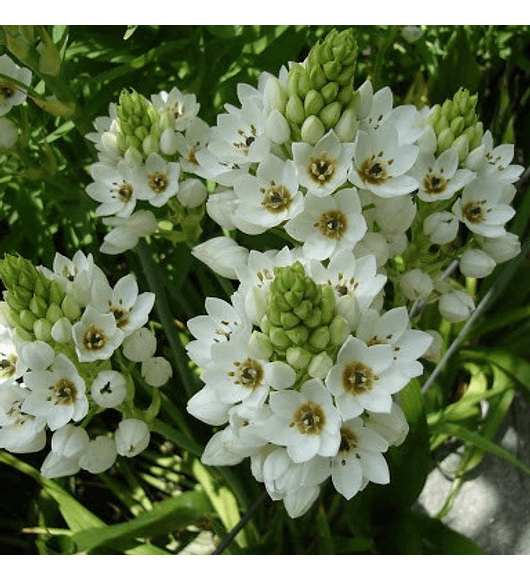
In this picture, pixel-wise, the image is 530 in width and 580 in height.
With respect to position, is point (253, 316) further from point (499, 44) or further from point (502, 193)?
point (499, 44)

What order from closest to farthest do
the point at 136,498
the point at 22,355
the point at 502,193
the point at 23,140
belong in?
the point at 22,355 < the point at 502,193 < the point at 23,140 < the point at 136,498

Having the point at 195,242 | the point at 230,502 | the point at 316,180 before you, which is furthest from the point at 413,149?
the point at 230,502

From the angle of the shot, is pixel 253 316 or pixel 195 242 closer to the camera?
pixel 253 316

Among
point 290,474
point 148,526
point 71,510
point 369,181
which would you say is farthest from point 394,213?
point 71,510

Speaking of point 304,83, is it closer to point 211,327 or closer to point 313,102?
point 313,102

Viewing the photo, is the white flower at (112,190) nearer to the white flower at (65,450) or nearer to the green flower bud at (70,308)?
the green flower bud at (70,308)

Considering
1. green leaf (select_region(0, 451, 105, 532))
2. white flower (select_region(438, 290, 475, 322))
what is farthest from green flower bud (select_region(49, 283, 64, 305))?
green leaf (select_region(0, 451, 105, 532))
